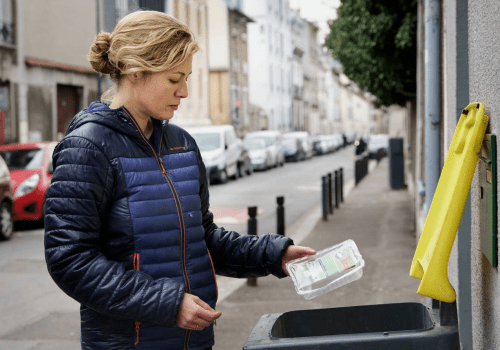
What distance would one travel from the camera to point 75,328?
6.55 m

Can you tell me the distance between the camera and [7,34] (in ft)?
81.0

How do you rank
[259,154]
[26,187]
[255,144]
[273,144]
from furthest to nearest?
[273,144], [255,144], [259,154], [26,187]

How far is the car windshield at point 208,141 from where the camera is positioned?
25.9 meters

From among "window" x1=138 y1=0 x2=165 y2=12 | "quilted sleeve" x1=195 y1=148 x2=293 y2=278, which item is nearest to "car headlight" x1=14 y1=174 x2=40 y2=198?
"window" x1=138 y1=0 x2=165 y2=12

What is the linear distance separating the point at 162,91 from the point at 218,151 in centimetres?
2311

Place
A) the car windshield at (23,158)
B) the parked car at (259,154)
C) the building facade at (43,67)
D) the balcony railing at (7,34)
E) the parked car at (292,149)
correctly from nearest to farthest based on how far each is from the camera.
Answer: the car windshield at (23,158)
the balcony railing at (7,34)
the building facade at (43,67)
the parked car at (259,154)
the parked car at (292,149)

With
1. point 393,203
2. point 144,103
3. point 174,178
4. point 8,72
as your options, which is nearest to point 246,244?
point 174,178

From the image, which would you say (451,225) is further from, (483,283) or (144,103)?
(144,103)

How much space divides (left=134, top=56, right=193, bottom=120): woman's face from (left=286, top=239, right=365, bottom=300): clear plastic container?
2.10ft

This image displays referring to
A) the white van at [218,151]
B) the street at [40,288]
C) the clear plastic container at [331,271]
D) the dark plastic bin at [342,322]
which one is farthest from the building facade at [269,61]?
the dark plastic bin at [342,322]

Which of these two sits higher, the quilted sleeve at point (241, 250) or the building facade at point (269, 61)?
the building facade at point (269, 61)

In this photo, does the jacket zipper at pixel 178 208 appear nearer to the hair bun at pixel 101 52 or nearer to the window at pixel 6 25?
the hair bun at pixel 101 52

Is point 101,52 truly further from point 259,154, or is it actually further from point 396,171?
point 259,154

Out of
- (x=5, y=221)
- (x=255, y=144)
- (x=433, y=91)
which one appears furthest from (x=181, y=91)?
(x=255, y=144)
